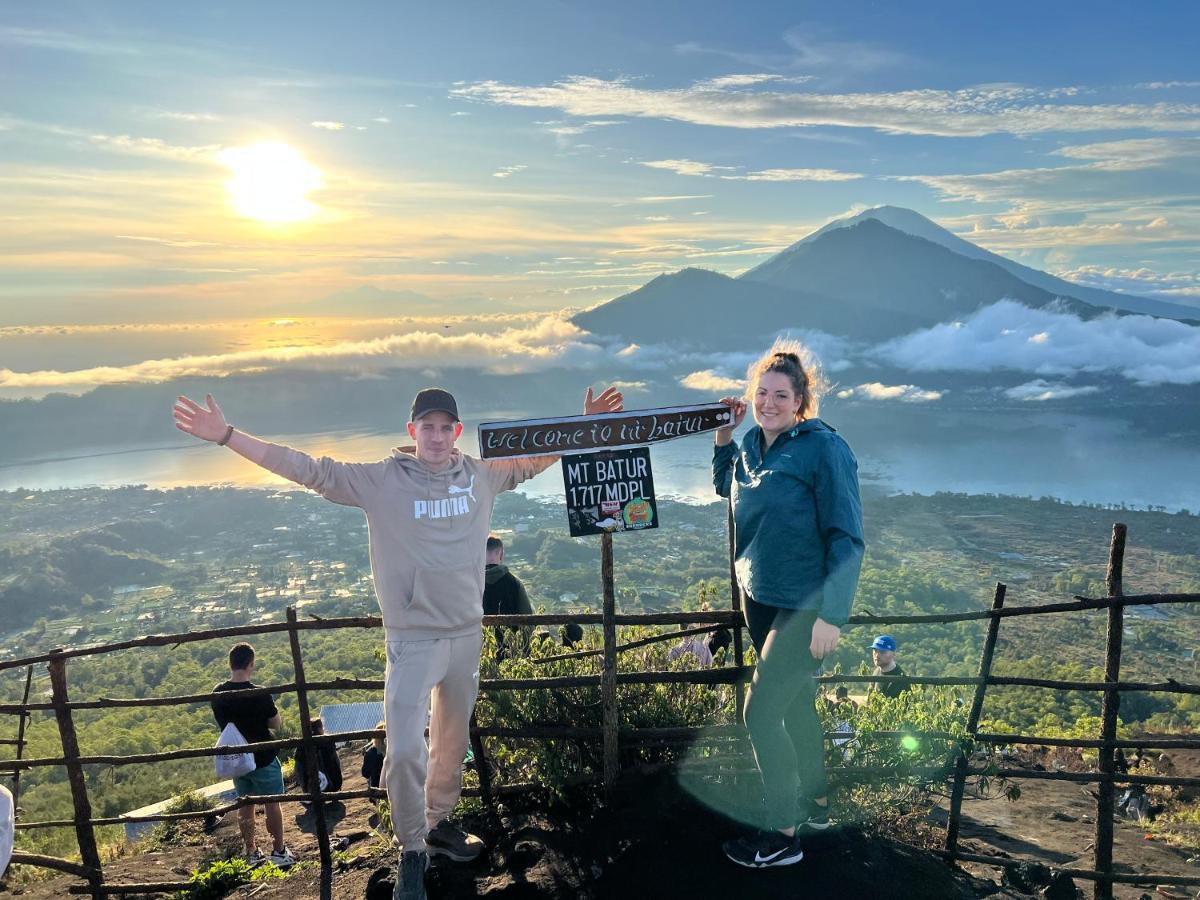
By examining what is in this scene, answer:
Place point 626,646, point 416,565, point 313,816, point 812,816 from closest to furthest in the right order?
point 416,565
point 812,816
point 626,646
point 313,816

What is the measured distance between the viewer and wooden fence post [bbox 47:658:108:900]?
4.47m

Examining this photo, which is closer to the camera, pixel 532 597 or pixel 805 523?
pixel 805 523

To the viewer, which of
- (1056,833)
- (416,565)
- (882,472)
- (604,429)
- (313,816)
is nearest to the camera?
(416,565)

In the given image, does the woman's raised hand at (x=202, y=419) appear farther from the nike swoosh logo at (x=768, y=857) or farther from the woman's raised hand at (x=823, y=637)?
the nike swoosh logo at (x=768, y=857)

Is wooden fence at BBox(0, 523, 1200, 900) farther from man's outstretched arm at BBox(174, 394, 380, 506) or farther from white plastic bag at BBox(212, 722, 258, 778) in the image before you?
man's outstretched arm at BBox(174, 394, 380, 506)

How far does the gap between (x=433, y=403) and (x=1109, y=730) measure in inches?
149

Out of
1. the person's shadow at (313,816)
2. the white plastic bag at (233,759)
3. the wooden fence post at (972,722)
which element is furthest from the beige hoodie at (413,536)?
the person's shadow at (313,816)

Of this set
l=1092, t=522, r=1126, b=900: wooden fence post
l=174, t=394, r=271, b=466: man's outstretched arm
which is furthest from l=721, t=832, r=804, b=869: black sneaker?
l=174, t=394, r=271, b=466: man's outstretched arm

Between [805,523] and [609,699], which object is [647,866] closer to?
[609,699]

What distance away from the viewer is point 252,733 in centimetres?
523

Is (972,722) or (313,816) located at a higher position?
(972,722)

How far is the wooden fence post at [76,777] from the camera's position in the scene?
14.7 ft

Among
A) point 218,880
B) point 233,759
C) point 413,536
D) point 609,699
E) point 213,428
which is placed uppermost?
point 213,428

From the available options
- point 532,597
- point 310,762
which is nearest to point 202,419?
point 310,762
